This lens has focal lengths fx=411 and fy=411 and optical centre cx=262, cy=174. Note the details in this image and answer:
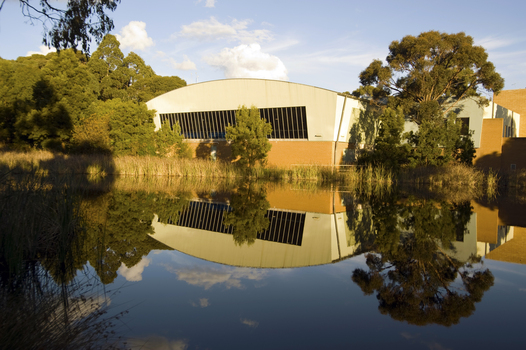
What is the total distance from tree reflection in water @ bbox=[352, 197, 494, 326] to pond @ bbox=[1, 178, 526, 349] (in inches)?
0.7

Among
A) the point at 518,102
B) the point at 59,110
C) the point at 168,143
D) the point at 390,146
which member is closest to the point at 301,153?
the point at 390,146

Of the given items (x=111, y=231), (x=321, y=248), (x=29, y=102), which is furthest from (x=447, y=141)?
(x=29, y=102)

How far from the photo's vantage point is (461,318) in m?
3.76

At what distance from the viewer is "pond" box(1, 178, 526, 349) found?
11.2 feet

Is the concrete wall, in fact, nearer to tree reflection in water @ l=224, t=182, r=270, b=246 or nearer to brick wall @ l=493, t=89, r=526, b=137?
tree reflection in water @ l=224, t=182, r=270, b=246

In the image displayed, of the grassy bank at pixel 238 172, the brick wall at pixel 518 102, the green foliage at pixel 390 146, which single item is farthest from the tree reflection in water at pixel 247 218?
the brick wall at pixel 518 102

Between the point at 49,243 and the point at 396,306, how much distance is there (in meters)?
4.56

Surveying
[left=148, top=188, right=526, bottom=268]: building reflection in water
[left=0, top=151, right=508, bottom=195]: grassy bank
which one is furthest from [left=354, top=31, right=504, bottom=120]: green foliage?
[left=148, top=188, right=526, bottom=268]: building reflection in water

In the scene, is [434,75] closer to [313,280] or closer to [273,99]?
[273,99]

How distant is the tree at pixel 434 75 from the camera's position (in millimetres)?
30516

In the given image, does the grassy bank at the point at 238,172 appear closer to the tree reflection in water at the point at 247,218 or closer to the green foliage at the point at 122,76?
the tree reflection in water at the point at 247,218

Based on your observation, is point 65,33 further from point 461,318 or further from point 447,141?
point 447,141

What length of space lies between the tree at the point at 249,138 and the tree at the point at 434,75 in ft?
40.0

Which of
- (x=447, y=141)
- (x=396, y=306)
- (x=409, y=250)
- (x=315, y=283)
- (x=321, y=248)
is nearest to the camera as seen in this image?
(x=396, y=306)
